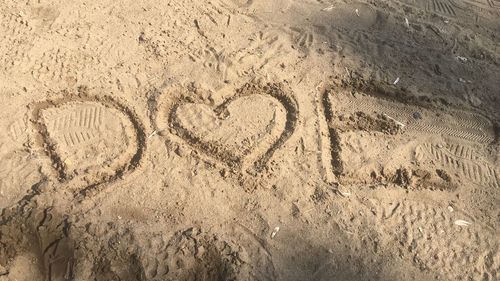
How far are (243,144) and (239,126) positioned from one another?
0.59 ft

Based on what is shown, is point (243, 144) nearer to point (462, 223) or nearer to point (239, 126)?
point (239, 126)

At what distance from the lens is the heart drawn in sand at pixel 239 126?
3.77m

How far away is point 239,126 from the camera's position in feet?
12.8

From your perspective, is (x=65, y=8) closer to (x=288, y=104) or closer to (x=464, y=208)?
(x=288, y=104)

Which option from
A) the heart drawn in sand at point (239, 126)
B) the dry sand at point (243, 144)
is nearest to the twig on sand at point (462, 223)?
the dry sand at point (243, 144)

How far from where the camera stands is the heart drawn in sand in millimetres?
3766

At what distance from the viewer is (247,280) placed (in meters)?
3.21

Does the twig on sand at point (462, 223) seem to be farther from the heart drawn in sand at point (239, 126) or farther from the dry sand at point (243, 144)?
the heart drawn in sand at point (239, 126)

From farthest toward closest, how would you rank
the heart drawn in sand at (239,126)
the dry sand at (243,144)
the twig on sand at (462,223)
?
1. the heart drawn in sand at (239,126)
2. the twig on sand at (462,223)
3. the dry sand at (243,144)

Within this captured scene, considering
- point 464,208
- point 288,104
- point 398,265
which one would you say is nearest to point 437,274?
point 398,265

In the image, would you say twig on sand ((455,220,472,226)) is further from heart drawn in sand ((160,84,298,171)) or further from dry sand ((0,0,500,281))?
heart drawn in sand ((160,84,298,171))

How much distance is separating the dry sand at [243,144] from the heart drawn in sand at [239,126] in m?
0.01

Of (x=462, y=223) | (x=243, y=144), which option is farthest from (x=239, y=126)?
(x=462, y=223)

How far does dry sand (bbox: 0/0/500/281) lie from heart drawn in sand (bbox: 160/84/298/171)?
1cm
